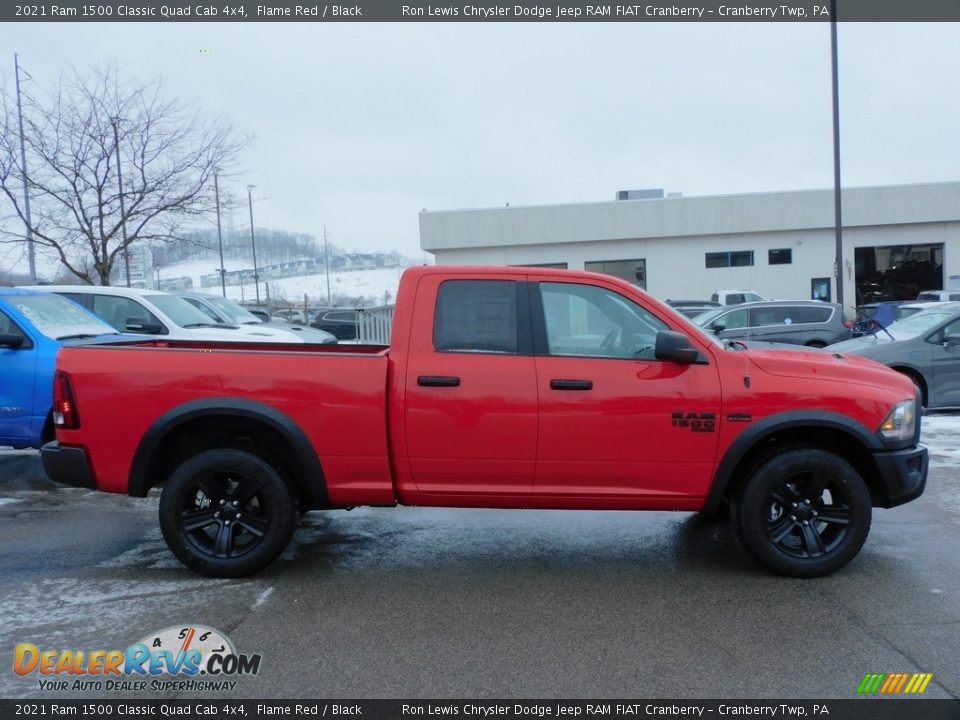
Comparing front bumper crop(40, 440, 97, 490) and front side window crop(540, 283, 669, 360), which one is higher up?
front side window crop(540, 283, 669, 360)

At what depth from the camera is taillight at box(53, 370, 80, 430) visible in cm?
472

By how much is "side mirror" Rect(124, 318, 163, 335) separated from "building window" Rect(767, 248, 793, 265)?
98.9 ft

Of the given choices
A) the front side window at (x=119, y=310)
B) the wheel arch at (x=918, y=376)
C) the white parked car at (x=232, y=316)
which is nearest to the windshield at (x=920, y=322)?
the wheel arch at (x=918, y=376)

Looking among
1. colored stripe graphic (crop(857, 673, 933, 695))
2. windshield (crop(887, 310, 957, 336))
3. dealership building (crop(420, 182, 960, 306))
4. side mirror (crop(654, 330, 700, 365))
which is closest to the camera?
colored stripe graphic (crop(857, 673, 933, 695))

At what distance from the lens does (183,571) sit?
4961 mm

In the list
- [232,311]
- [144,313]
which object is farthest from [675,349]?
[232,311]

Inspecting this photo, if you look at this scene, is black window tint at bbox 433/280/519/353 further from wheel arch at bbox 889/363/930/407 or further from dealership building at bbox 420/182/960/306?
dealership building at bbox 420/182/960/306

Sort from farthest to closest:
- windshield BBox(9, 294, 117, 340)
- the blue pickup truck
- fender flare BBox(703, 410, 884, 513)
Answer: windshield BBox(9, 294, 117, 340) → the blue pickup truck → fender flare BBox(703, 410, 884, 513)

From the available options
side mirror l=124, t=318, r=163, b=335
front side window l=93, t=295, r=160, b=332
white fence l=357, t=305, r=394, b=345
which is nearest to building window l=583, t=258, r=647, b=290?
white fence l=357, t=305, r=394, b=345

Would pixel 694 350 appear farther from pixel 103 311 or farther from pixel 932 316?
pixel 103 311

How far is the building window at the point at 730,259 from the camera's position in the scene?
34688 millimetres

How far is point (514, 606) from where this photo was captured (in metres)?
4.35

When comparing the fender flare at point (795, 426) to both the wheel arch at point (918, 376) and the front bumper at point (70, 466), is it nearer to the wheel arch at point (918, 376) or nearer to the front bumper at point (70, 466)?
the front bumper at point (70, 466)

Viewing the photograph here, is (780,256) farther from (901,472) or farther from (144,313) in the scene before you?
(901,472)
